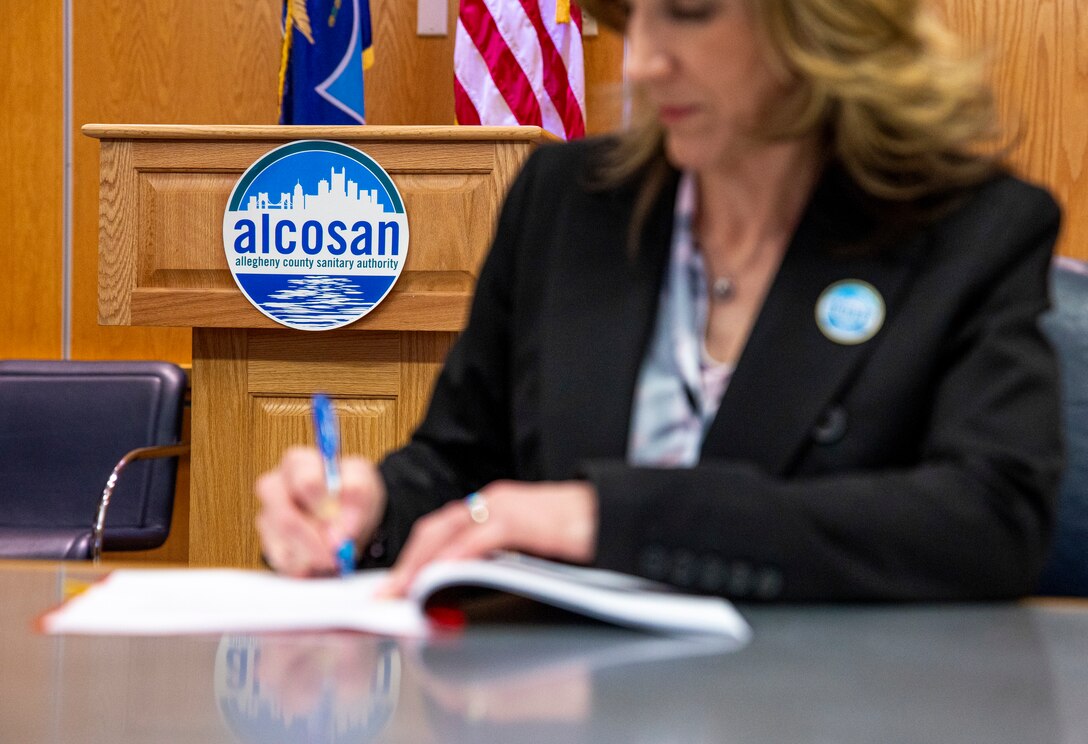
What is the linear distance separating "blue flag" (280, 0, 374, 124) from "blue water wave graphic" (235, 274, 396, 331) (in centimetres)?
72

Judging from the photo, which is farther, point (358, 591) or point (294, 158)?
point (294, 158)

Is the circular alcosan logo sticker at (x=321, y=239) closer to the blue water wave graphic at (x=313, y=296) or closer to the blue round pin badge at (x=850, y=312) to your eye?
the blue water wave graphic at (x=313, y=296)

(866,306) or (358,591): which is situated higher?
(866,306)

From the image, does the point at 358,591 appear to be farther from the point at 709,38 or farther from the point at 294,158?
the point at 294,158

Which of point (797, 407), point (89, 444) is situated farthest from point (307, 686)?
point (89, 444)

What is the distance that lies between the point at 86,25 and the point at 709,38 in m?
4.31

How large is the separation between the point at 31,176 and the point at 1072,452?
4449mm

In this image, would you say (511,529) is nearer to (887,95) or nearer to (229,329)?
(887,95)

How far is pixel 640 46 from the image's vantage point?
4.42 feet

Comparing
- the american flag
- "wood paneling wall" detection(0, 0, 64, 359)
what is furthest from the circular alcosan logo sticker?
"wood paneling wall" detection(0, 0, 64, 359)

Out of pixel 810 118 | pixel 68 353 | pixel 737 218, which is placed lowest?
pixel 68 353

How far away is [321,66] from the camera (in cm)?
413

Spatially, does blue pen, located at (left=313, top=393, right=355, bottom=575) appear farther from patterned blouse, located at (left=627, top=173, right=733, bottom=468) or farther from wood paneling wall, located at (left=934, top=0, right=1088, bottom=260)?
wood paneling wall, located at (left=934, top=0, right=1088, bottom=260)

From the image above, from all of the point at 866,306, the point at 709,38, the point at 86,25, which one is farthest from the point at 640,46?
the point at 86,25
